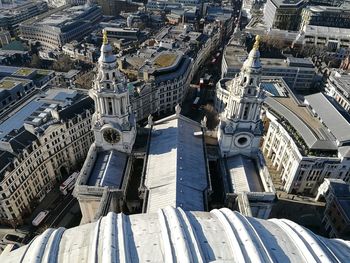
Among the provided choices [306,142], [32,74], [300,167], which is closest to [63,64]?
[32,74]

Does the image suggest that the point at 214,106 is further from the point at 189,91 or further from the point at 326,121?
the point at 326,121

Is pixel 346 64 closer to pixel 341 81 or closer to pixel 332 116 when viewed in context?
pixel 341 81

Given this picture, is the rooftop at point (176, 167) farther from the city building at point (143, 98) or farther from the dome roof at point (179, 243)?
the city building at point (143, 98)

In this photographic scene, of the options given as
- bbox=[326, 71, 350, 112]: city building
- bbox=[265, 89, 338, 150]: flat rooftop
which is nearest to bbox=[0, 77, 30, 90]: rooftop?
bbox=[265, 89, 338, 150]: flat rooftop

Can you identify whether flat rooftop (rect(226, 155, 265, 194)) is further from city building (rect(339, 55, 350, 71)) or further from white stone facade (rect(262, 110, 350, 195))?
city building (rect(339, 55, 350, 71))

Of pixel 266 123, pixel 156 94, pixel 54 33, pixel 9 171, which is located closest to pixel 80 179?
pixel 9 171
